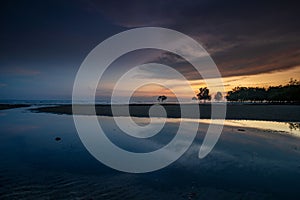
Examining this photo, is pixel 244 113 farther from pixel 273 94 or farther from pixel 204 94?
pixel 204 94

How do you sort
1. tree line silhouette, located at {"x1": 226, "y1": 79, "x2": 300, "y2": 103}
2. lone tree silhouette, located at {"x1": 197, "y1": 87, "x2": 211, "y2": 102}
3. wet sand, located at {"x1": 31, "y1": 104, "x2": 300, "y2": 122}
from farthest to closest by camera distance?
lone tree silhouette, located at {"x1": 197, "y1": 87, "x2": 211, "y2": 102}, tree line silhouette, located at {"x1": 226, "y1": 79, "x2": 300, "y2": 103}, wet sand, located at {"x1": 31, "y1": 104, "x2": 300, "y2": 122}

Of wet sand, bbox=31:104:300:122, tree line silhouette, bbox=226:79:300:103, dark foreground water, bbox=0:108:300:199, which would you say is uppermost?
tree line silhouette, bbox=226:79:300:103

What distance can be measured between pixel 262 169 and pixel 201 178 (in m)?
2.96

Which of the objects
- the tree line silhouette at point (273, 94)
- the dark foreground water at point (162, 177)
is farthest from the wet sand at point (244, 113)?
the tree line silhouette at point (273, 94)

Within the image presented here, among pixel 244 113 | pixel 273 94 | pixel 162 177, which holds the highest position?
pixel 273 94

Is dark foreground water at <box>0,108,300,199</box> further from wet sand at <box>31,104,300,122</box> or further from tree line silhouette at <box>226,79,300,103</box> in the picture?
tree line silhouette at <box>226,79,300,103</box>

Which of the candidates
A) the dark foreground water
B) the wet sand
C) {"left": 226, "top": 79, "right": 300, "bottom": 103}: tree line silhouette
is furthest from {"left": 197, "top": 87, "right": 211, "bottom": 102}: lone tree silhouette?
the dark foreground water

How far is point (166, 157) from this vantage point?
31.7 ft

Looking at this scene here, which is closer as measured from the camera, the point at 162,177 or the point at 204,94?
the point at 162,177

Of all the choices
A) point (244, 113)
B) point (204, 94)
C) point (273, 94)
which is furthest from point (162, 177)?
point (204, 94)

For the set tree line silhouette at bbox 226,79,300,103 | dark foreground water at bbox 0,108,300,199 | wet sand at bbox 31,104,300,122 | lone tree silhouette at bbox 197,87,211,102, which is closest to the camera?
dark foreground water at bbox 0,108,300,199

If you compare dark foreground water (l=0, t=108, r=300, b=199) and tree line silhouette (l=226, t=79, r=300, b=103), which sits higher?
tree line silhouette (l=226, t=79, r=300, b=103)

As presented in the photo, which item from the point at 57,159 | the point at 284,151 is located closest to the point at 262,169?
the point at 284,151

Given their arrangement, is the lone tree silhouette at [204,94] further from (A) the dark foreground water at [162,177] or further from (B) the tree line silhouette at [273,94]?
(A) the dark foreground water at [162,177]
